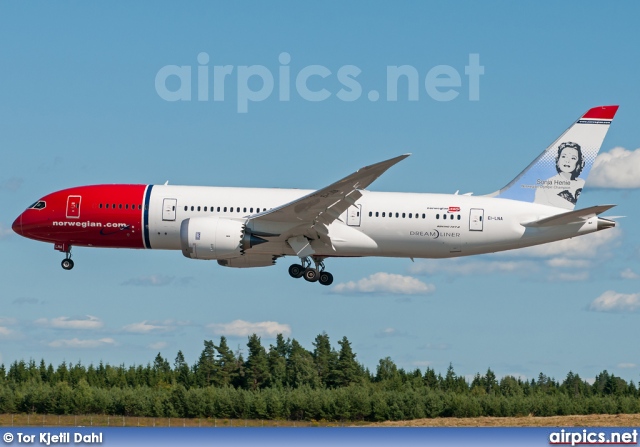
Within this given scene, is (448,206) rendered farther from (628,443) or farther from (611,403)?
(611,403)


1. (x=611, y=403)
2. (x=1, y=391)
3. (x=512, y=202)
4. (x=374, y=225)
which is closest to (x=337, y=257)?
(x=374, y=225)

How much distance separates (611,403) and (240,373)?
3306cm

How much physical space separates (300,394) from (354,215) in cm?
2434

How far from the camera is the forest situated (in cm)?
6925

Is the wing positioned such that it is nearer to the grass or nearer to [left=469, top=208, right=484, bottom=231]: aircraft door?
[left=469, top=208, right=484, bottom=231]: aircraft door

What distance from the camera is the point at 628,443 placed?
123 ft

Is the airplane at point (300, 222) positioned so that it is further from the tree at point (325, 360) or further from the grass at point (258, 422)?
the tree at point (325, 360)

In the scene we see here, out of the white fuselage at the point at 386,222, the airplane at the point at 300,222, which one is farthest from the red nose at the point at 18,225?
the white fuselage at the point at 386,222

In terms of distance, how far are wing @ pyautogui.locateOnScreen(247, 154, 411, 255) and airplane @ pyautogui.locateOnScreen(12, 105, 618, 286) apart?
1.7 inches

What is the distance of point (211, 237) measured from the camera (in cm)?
4875

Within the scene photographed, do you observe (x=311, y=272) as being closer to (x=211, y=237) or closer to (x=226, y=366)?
(x=211, y=237)

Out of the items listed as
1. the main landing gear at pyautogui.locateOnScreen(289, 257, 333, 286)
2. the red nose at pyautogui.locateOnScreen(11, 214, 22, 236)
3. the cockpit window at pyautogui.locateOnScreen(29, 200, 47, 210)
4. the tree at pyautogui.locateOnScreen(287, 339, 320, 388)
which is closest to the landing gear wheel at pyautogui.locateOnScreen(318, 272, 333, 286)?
the main landing gear at pyautogui.locateOnScreen(289, 257, 333, 286)

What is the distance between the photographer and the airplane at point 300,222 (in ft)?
163

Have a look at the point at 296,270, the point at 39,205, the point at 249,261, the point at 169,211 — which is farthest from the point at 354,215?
the point at 39,205
